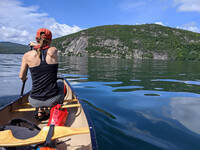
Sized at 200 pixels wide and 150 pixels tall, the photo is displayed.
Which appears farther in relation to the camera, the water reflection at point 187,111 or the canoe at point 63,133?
the water reflection at point 187,111

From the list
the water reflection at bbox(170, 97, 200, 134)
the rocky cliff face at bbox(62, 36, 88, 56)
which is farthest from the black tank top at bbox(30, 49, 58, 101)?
the rocky cliff face at bbox(62, 36, 88, 56)

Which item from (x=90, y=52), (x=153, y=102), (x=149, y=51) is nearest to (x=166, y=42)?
(x=149, y=51)

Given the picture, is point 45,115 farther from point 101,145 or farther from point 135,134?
point 135,134

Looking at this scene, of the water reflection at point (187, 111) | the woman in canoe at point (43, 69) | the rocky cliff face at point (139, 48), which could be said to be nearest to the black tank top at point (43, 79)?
the woman in canoe at point (43, 69)

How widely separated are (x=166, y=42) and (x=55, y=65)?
203 metres

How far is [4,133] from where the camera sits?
3150 millimetres

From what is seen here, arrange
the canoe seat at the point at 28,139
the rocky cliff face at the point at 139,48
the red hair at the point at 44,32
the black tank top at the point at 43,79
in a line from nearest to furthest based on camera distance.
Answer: the canoe seat at the point at 28,139 → the red hair at the point at 44,32 → the black tank top at the point at 43,79 → the rocky cliff face at the point at 139,48

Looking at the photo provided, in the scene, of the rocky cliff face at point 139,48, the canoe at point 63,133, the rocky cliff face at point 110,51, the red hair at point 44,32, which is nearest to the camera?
the canoe at point 63,133

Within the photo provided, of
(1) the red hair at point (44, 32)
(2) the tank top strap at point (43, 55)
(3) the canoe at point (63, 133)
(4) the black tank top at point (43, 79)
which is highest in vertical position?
(1) the red hair at point (44, 32)

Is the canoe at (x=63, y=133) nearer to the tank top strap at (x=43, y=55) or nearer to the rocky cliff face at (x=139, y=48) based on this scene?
the tank top strap at (x=43, y=55)

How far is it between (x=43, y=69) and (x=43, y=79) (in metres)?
0.33

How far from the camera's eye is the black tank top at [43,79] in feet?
15.0

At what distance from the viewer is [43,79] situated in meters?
4.72

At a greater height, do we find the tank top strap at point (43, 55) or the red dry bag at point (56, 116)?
the tank top strap at point (43, 55)
